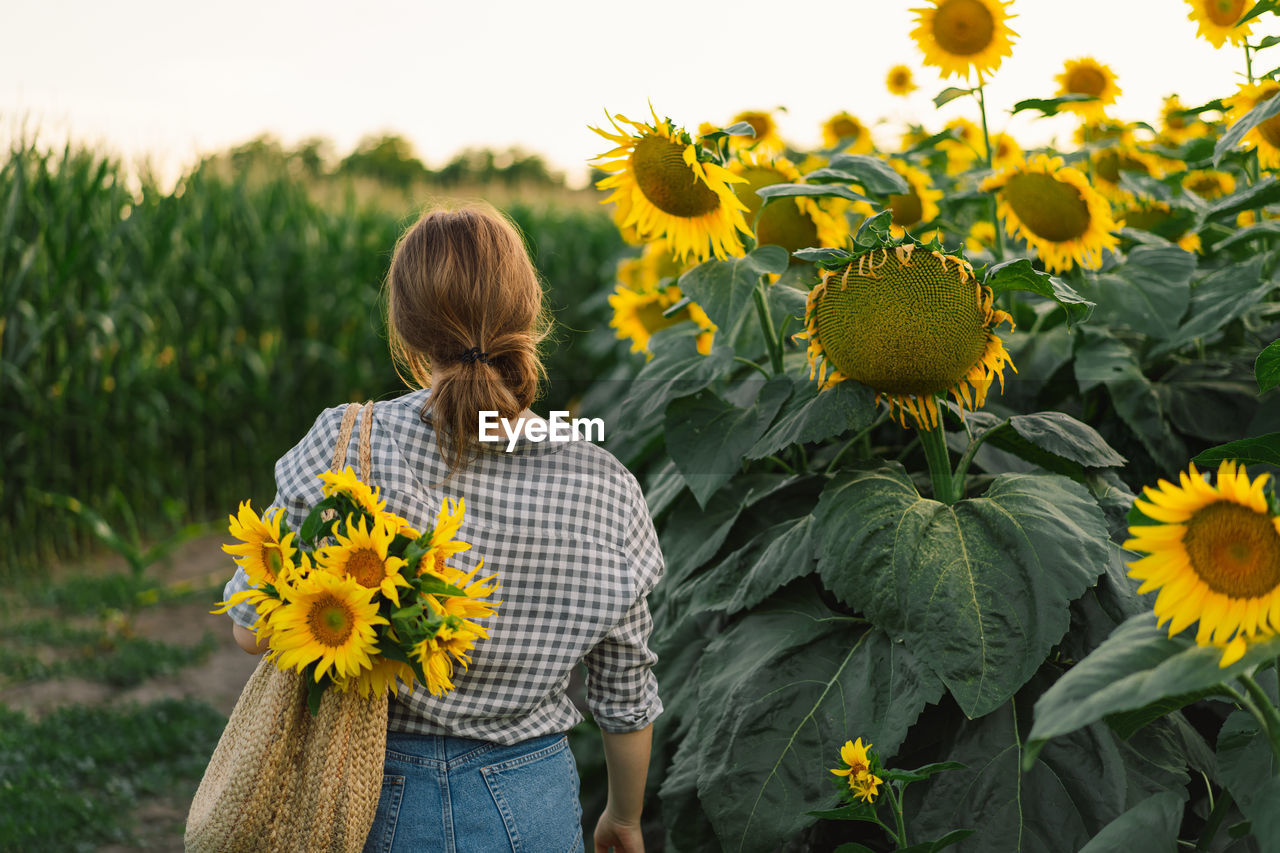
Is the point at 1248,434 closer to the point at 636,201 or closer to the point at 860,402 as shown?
the point at 860,402

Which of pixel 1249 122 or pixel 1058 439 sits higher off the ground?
pixel 1249 122

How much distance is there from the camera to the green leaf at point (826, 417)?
5.47 ft

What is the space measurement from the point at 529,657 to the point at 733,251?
0.86 meters

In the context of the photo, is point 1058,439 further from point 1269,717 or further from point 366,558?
point 366,558

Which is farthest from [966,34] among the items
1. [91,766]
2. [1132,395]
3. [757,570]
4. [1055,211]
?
[91,766]

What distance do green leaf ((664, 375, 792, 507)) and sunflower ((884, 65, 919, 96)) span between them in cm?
215

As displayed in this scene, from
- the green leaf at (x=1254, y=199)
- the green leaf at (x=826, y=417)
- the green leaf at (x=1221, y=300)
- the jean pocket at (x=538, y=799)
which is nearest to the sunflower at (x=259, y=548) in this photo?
the jean pocket at (x=538, y=799)

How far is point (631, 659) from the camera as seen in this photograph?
1644 mm

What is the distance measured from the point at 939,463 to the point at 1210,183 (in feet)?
6.91

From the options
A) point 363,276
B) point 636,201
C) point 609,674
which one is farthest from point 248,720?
point 363,276

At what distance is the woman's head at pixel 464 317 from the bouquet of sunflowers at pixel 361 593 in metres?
0.21

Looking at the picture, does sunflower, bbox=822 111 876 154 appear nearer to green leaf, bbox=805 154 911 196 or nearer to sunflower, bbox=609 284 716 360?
sunflower, bbox=609 284 716 360

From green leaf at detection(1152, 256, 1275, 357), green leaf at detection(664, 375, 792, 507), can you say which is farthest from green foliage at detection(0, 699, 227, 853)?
green leaf at detection(1152, 256, 1275, 357)

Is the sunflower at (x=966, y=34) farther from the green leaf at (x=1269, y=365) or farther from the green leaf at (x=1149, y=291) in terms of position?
the green leaf at (x=1269, y=365)
